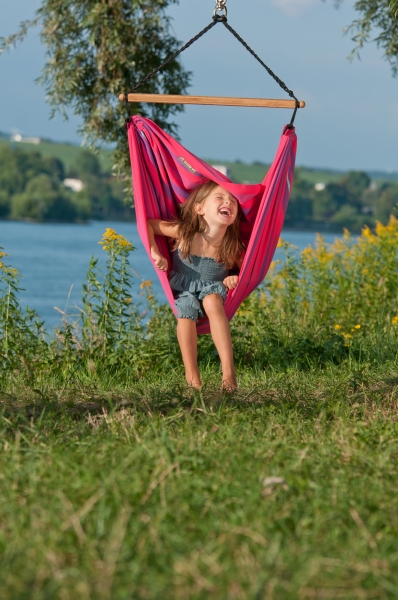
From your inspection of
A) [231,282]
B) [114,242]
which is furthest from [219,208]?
[114,242]

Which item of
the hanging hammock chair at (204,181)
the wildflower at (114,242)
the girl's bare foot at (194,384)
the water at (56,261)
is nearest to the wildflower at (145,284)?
the water at (56,261)

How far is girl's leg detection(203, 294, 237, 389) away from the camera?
4387 millimetres

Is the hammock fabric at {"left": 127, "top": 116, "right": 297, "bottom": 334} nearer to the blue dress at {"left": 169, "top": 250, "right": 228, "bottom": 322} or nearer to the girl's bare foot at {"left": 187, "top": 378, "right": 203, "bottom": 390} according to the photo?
the blue dress at {"left": 169, "top": 250, "right": 228, "bottom": 322}

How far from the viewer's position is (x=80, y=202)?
139ft

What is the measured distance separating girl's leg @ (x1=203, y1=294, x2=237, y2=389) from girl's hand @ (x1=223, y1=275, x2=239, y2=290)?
110 millimetres

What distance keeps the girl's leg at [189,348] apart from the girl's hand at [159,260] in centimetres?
30

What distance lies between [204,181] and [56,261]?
1926 centimetres

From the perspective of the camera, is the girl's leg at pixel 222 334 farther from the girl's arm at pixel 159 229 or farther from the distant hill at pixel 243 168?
the distant hill at pixel 243 168

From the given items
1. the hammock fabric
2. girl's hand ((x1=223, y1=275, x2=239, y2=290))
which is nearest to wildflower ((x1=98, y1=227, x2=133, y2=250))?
the hammock fabric

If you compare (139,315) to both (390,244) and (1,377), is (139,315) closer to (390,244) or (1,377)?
(1,377)

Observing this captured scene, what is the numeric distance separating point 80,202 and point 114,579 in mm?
41310

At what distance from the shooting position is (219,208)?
4.56 m

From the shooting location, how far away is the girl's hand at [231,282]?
458cm

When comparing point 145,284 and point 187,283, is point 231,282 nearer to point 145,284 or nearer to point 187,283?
point 187,283
